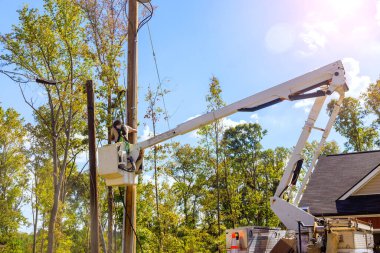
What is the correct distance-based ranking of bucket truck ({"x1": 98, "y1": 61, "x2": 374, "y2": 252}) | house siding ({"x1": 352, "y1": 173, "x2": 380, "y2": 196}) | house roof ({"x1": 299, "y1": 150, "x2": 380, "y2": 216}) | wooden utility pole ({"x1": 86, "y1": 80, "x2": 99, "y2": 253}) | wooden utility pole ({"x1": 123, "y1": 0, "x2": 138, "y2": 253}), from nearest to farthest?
1. wooden utility pole ({"x1": 123, "y1": 0, "x2": 138, "y2": 253})
2. bucket truck ({"x1": 98, "y1": 61, "x2": 374, "y2": 252})
3. wooden utility pole ({"x1": 86, "y1": 80, "x2": 99, "y2": 253})
4. house roof ({"x1": 299, "y1": 150, "x2": 380, "y2": 216})
5. house siding ({"x1": 352, "y1": 173, "x2": 380, "y2": 196})

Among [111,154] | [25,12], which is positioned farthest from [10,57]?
[111,154]

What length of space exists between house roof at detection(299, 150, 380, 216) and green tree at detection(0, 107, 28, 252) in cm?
2275

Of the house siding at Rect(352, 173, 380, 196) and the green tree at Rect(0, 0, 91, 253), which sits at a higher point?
the green tree at Rect(0, 0, 91, 253)

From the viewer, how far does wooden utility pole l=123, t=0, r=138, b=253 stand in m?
9.52

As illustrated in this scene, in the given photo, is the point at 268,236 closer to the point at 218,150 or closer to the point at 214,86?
the point at 214,86

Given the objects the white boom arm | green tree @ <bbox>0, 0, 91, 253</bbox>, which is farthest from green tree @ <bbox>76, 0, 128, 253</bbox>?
the white boom arm

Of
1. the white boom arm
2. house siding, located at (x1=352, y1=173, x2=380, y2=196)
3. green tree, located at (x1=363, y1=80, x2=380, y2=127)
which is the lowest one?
house siding, located at (x1=352, y1=173, x2=380, y2=196)

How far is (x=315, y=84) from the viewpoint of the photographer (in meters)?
10.3

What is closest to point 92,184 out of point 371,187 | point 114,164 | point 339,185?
point 114,164

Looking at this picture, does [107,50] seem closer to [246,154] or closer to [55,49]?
[55,49]

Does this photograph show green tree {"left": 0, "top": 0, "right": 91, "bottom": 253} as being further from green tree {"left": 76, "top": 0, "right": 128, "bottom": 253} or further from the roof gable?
the roof gable

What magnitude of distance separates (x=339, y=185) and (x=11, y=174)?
98.6 feet

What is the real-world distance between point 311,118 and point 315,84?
0.81m

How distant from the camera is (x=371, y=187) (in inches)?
711
